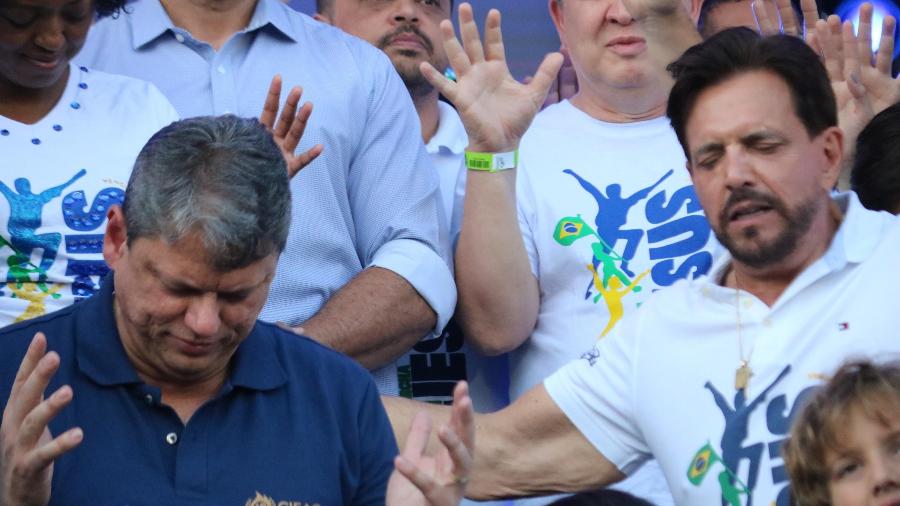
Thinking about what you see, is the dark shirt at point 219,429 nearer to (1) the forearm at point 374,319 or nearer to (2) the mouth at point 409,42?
(1) the forearm at point 374,319

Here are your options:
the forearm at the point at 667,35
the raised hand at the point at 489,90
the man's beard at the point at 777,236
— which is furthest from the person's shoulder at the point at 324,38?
the man's beard at the point at 777,236

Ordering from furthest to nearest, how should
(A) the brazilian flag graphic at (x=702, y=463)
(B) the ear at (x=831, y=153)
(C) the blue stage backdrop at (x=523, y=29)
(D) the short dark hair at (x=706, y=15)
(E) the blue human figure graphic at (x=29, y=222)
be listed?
(C) the blue stage backdrop at (x=523, y=29) → (D) the short dark hair at (x=706, y=15) → (B) the ear at (x=831, y=153) → (A) the brazilian flag graphic at (x=702, y=463) → (E) the blue human figure graphic at (x=29, y=222)

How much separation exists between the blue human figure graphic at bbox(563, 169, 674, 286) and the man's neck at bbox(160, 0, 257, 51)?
98cm

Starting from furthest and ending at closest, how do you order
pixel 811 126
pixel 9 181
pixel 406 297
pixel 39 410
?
pixel 406 297, pixel 811 126, pixel 9 181, pixel 39 410

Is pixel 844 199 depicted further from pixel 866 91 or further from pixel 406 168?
pixel 406 168

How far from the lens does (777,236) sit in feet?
11.9

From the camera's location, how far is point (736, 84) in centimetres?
379

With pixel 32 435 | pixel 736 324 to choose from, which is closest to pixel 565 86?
pixel 736 324

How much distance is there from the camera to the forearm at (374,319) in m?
3.94

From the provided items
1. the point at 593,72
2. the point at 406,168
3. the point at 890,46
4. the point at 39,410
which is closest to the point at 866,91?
the point at 890,46

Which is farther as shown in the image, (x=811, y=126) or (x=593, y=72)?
(x=593, y=72)

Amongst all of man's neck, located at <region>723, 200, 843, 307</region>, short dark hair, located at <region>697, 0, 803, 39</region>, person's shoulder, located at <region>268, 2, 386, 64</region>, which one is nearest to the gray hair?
man's neck, located at <region>723, 200, 843, 307</region>

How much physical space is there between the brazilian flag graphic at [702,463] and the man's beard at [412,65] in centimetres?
175

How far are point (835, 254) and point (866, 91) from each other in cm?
98
